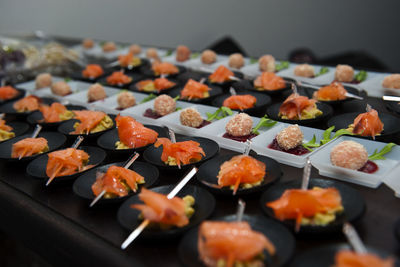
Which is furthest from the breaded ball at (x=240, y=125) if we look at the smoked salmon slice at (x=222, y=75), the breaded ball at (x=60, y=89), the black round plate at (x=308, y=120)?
the breaded ball at (x=60, y=89)

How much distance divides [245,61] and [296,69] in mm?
917

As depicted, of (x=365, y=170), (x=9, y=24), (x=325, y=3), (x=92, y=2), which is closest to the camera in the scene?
(x=365, y=170)

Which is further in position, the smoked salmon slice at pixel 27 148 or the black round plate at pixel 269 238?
the smoked salmon slice at pixel 27 148

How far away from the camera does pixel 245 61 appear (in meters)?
4.48

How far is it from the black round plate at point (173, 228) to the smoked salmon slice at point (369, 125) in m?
1.00

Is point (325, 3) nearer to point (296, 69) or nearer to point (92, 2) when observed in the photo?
point (296, 69)

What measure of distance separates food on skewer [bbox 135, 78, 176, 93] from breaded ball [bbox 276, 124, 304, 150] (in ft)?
5.38

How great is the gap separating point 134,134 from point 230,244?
1.34m

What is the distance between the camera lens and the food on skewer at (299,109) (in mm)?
2678

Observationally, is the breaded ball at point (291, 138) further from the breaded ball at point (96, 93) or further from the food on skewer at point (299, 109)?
the breaded ball at point (96, 93)

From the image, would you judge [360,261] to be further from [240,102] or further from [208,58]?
[208,58]

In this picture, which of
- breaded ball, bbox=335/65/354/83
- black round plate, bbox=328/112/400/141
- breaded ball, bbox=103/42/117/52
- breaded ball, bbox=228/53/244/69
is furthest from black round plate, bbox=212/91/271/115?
breaded ball, bbox=103/42/117/52

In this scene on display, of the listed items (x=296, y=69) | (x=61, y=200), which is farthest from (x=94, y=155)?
(x=296, y=69)

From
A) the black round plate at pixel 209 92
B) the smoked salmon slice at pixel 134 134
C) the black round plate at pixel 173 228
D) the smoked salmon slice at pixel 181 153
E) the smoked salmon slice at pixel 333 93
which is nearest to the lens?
the black round plate at pixel 173 228
